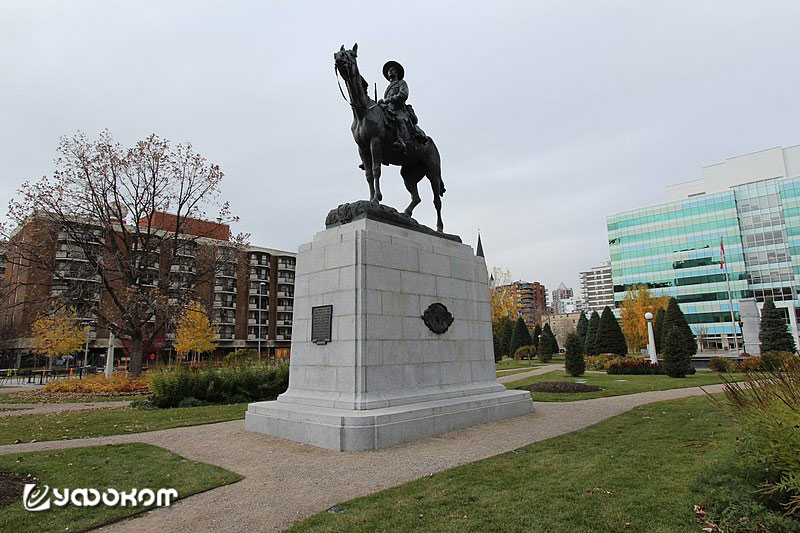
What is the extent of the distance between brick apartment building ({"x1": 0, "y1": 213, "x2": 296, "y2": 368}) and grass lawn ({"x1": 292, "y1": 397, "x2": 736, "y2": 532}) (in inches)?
826

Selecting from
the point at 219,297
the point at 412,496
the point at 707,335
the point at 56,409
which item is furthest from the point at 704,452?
the point at 707,335

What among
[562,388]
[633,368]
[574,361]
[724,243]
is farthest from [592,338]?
[724,243]

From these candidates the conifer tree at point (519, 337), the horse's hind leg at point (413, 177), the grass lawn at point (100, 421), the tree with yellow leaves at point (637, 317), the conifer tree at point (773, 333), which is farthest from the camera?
the tree with yellow leaves at point (637, 317)

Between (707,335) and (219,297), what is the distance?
84.7m

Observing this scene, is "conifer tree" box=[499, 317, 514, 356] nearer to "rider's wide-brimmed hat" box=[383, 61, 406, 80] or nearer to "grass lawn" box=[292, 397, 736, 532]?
"rider's wide-brimmed hat" box=[383, 61, 406, 80]

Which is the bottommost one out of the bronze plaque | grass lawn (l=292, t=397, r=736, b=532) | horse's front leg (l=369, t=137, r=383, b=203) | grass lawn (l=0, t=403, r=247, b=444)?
grass lawn (l=0, t=403, r=247, b=444)

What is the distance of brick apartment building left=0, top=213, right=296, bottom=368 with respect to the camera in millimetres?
26375

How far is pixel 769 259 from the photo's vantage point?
260ft

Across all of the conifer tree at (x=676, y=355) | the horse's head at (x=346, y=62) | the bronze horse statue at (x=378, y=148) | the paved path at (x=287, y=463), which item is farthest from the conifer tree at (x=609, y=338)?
the horse's head at (x=346, y=62)

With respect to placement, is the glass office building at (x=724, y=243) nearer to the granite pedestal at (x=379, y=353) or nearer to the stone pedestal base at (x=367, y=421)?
the granite pedestal at (x=379, y=353)

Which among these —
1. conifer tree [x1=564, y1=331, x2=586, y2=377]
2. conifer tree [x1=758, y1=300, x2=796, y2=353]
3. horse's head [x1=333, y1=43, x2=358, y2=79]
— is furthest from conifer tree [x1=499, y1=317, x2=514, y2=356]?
horse's head [x1=333, y1=43, x2=358, y2=79]

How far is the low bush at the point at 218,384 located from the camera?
1584cm
